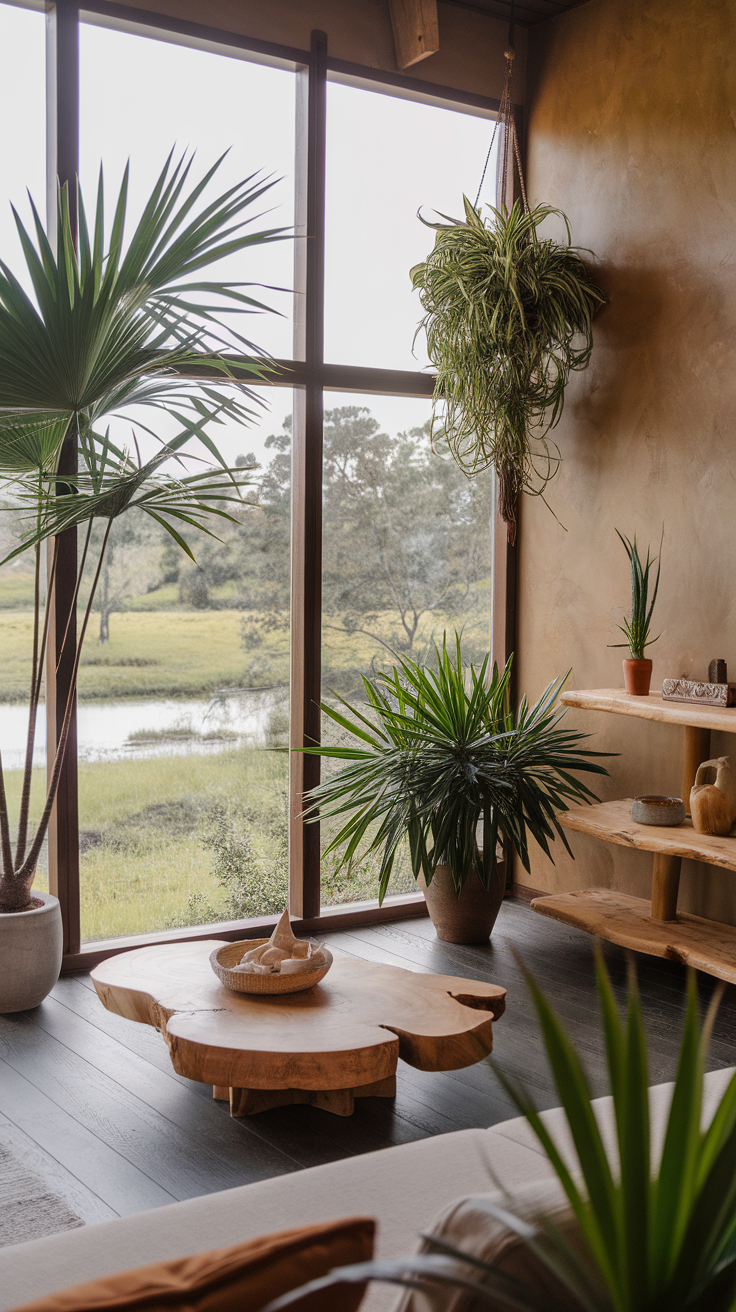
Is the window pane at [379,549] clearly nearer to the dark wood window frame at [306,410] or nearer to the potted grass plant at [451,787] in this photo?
the dark wood window frame at [306,410]

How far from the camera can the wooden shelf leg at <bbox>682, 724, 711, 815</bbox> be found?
387 centimetres

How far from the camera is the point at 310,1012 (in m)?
2.74

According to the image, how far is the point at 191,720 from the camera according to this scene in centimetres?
399

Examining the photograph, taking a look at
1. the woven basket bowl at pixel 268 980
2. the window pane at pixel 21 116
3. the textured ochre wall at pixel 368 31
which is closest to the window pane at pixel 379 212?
the textured ochre wall at pixel 368 31

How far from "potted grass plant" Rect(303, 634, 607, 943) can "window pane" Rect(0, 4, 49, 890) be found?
0.99 metres

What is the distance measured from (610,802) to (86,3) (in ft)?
10.8

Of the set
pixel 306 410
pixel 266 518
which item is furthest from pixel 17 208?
pixel 266 518

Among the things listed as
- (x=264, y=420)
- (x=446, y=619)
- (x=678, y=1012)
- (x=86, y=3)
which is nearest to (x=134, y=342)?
(x=264, y=420)

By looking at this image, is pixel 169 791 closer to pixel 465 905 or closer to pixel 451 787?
pixel 451 787

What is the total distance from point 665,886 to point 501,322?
2091 mm


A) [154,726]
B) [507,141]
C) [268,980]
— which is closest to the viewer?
[268,980]

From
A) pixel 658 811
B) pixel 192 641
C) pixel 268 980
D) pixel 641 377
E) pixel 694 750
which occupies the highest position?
pixel 641 377

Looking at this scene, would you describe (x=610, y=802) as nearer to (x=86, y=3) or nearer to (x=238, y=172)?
(x=238, y=172)

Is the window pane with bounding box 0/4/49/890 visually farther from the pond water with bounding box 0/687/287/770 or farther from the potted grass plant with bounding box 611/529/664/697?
the potted grass plant with bounding box 611/529/664/697
